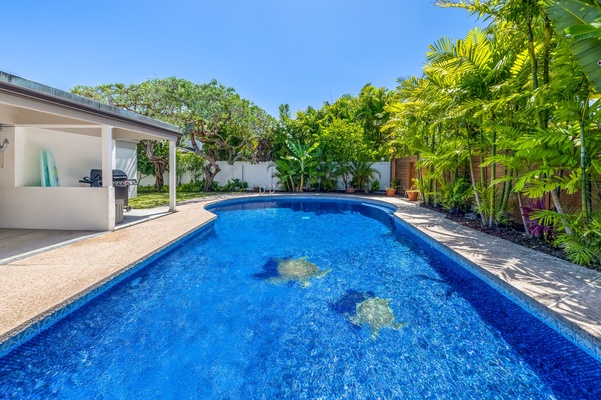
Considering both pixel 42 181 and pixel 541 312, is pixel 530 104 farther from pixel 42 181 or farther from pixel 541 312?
pixel 42 181

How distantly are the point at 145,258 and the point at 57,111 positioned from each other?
10.9ft

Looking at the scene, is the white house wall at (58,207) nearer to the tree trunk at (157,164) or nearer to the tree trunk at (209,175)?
the tree trunk at (157,164)

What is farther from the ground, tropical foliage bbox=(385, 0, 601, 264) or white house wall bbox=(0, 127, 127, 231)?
tropical foliage bbox=(385, 0, 601, 264)

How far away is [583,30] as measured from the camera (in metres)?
3.44

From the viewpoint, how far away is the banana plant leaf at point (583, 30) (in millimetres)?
3574

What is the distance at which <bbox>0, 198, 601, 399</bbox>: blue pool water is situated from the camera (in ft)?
8.11

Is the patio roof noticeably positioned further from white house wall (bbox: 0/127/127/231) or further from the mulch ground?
the mulch ground

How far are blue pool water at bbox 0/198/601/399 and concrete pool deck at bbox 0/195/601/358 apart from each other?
25cm

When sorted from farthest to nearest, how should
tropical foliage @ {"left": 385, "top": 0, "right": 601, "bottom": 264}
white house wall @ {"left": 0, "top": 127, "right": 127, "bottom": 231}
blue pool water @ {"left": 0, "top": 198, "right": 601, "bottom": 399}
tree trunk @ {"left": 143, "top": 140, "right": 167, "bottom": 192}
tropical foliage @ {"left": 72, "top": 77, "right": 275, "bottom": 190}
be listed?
1. tree trunk @ {"left": 143, "top": 140, "right": 167, "bottom": 192}
2. tropical foliage @ {"left": 72, "top": 77, "right": 275, "bottom": 190}
3. white house wall @ {"left": 0, "top": 127, "right": 127, "bottom": 231}
4. tropical foliage @ {"left": 385, "top": 0, "right": 601, "bottom": 264}
5. blue pool water @ {"left": 0, "top": 198, "right": 601, "bottom": 399}

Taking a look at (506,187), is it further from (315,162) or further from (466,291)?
(315,162)

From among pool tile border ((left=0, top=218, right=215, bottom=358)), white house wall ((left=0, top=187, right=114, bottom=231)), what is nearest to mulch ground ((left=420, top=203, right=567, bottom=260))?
pool tile border ((left=0, top=218, right=215, bottom=358))

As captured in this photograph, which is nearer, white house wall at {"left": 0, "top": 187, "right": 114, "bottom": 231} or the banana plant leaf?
the banana plant leaf

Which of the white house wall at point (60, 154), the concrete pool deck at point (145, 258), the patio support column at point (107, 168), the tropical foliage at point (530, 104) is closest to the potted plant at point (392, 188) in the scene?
the tropical foliage at point (530, 104)

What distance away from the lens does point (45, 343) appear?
2.94 metres
